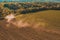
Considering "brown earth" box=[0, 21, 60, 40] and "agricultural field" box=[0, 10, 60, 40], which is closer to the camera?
"brown earth" box=[0, 21, 60, 40]

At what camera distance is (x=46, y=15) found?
62.1 metres

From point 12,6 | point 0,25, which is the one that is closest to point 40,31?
point 0,25

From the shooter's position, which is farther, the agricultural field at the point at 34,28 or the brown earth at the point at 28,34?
the agricultural field at the point at 34,28

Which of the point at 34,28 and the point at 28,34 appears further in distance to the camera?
the point at 34,28

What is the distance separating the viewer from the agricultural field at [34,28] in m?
46.6

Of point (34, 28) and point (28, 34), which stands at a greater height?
point (28, 34)

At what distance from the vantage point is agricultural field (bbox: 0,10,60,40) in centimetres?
4659

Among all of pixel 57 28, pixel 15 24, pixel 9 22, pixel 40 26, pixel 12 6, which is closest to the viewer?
pixel 57 28

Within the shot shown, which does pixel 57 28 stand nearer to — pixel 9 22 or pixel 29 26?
pixel 29 26

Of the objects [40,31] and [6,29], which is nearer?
[40,31]

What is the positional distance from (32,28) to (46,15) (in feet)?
33.0

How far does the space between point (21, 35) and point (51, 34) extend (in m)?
7.81

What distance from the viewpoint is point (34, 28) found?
177 ft

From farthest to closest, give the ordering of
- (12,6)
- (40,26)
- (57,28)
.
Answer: (12,6) → (40,26) → (57,28)
